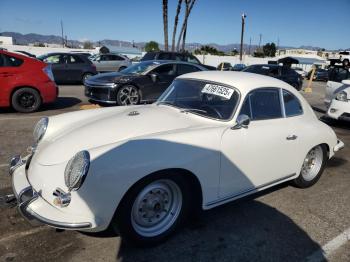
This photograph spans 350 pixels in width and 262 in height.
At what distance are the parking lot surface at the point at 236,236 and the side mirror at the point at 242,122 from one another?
100 cm

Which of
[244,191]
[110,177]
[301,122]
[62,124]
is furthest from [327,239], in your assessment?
[62,124]

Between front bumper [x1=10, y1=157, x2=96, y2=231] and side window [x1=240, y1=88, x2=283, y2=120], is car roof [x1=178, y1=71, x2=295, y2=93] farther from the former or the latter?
front bumper [x1=10, y1=157, x2=96, y2=231]

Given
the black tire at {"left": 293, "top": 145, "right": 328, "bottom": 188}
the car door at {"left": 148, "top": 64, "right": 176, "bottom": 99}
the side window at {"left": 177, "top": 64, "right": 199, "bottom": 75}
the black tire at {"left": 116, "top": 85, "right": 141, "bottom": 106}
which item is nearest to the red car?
the black tire at {"left": 116, "top": 85, "right": 141, "bottom": 106}

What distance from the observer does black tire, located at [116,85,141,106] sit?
9.33 meters

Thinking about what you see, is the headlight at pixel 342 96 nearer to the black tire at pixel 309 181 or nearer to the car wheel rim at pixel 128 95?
the black tire at pixel 309 181

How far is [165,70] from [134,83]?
116 centimetres

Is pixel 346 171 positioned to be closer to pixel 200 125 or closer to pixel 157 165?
pixel 200 125

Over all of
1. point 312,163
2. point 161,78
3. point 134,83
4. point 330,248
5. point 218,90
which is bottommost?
point 330,248

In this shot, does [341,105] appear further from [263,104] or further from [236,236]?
[236,236]

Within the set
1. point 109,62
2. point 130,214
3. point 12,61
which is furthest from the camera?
point 109,62

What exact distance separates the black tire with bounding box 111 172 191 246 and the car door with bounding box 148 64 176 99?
6948 mm

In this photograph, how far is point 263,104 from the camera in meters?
3.84

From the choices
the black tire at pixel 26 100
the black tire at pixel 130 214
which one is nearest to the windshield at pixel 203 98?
Result: the black tire at pixel 130 214

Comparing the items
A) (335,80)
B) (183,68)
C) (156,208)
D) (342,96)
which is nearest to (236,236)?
(156,208)
